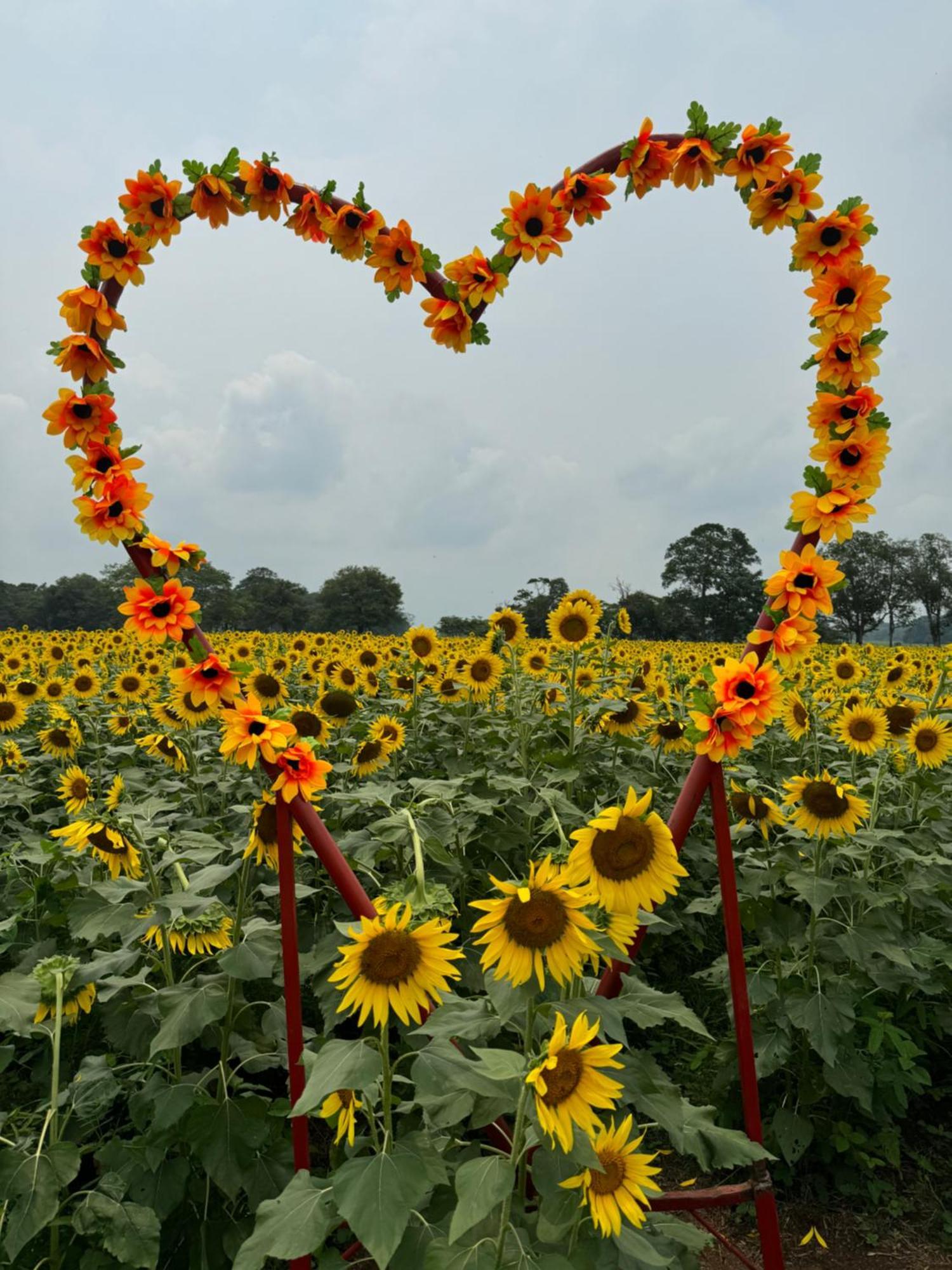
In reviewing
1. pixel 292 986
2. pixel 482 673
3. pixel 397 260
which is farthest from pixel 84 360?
pixel 482 673

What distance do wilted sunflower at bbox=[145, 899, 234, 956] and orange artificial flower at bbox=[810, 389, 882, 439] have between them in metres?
1.99

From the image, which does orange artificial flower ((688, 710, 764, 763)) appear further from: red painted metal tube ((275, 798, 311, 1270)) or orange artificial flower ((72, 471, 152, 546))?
orange artificial flower ((72, 471, 152, 546))

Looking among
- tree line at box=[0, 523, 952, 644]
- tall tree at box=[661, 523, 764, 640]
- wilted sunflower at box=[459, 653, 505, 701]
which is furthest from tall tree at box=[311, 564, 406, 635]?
wilted sunflower at box=[459, 653, 505, 701]

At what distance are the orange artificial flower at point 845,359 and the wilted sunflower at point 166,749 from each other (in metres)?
2.83

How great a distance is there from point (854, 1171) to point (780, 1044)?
0.59 metres

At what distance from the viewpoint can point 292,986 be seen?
192cm

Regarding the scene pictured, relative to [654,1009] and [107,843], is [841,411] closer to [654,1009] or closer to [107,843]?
[654,1009]

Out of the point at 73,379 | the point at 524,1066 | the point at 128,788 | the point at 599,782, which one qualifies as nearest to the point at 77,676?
the point at 128,788

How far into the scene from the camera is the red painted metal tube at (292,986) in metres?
1.88

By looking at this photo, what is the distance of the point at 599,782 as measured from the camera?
488cm

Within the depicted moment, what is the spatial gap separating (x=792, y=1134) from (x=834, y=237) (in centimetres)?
277

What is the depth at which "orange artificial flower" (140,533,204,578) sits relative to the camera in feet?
6.60

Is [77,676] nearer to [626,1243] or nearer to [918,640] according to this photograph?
[626,1243]

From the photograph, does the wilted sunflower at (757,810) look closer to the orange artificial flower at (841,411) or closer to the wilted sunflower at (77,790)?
the orange artificial flower at (841,411)
